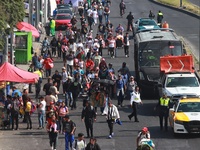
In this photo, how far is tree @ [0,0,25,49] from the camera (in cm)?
3453

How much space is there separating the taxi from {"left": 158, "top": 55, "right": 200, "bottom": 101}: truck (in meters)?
2.99

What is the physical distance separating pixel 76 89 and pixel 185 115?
719 centimetres

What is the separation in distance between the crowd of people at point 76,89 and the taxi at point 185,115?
2112 millimetres

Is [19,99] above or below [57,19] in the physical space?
below

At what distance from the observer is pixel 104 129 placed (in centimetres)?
3516

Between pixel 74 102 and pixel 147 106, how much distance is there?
3.62 metres

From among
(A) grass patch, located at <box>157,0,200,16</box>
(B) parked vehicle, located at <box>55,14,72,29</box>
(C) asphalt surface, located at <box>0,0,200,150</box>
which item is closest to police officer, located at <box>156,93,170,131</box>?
(C) asphalt surface, located at <box>0,0,200,150</box>

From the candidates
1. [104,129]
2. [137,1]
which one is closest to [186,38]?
[137,1]

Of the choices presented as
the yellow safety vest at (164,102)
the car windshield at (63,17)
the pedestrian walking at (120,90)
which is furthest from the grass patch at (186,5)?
the yellow safety vest at (164,102)

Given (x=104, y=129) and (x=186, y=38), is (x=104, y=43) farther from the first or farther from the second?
(x=104, y=129)

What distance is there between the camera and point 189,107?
112 feet

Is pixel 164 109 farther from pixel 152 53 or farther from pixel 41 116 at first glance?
pixel 152 53

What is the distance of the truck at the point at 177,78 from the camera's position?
38.1m

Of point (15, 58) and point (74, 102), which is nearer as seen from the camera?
point (74, 102)
